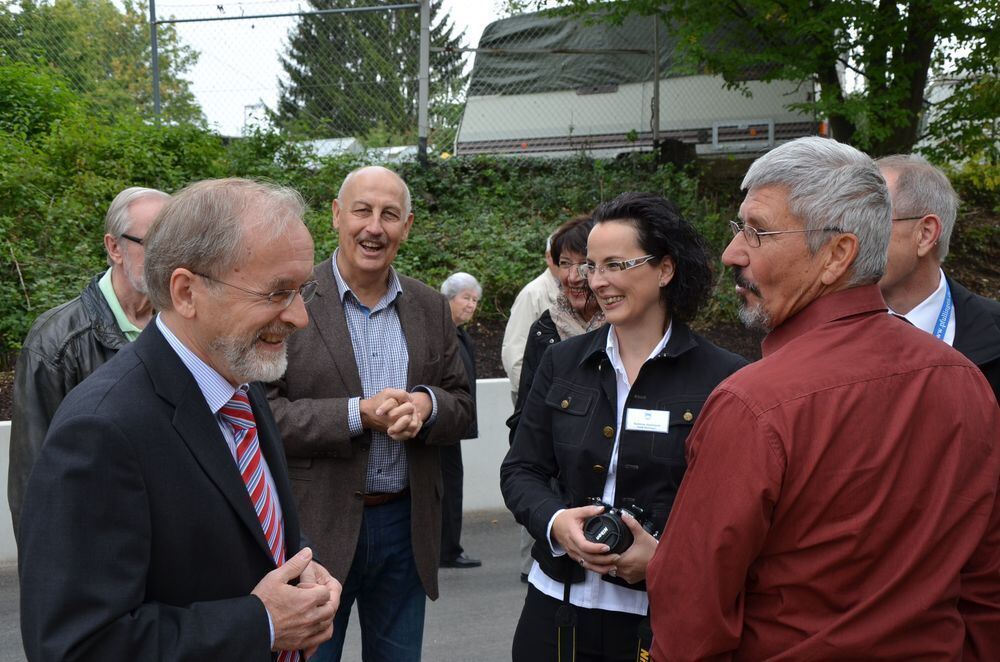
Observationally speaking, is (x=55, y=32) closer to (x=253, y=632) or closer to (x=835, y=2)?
(x=835, y=2)

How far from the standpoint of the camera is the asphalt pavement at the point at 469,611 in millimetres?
4762

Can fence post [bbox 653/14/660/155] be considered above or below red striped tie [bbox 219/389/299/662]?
above

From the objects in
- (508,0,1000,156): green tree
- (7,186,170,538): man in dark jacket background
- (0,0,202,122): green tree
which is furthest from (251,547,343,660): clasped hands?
(0,0,202,122): green tree

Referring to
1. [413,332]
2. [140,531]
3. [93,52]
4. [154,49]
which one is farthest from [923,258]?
[93,52]

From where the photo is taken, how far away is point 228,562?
1825 millimetres

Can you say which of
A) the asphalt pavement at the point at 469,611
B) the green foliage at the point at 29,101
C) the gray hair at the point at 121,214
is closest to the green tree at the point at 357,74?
the green foliage at the point at 29,101

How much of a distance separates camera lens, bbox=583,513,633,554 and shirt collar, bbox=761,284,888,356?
800 mm

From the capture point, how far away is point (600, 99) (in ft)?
42.4

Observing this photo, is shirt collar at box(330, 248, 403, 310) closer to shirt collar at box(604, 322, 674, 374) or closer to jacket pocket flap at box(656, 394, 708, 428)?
shirt collar at box(604, 322, 674, 374)

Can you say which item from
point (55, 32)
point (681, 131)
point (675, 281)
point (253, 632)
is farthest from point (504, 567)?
point (55, 32)

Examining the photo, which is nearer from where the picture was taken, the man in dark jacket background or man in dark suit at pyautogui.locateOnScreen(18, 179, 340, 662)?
man in dark suit at pyautogui.locateOnScreen(18, 179, 340, 662)

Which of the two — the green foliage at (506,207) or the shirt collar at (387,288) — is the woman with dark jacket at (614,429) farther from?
the green foliage at (506,207)

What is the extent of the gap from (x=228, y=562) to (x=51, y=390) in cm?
161

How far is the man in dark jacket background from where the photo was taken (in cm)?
304
